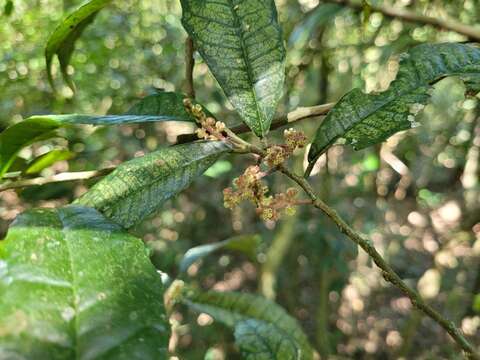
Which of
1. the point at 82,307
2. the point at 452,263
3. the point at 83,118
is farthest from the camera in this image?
the point at 452,263

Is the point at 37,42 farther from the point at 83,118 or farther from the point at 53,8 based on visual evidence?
the point at 83,118

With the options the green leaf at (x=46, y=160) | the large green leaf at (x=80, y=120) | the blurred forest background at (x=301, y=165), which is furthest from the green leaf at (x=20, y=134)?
the blurred forest background at (x=301, y=165)

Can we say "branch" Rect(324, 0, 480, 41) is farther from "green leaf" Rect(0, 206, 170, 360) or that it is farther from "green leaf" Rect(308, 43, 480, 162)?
"green leaf" Rect(0, 206, 170, 360)

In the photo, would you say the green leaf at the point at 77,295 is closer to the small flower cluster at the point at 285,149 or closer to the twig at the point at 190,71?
the small flower cluster at the point at 285,149

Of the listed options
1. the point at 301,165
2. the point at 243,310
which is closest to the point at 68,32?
the point at 243,310

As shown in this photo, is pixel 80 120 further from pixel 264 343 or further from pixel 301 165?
pixel 301 165

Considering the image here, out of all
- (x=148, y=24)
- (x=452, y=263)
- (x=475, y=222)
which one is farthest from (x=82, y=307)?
(x=452, y=263)
